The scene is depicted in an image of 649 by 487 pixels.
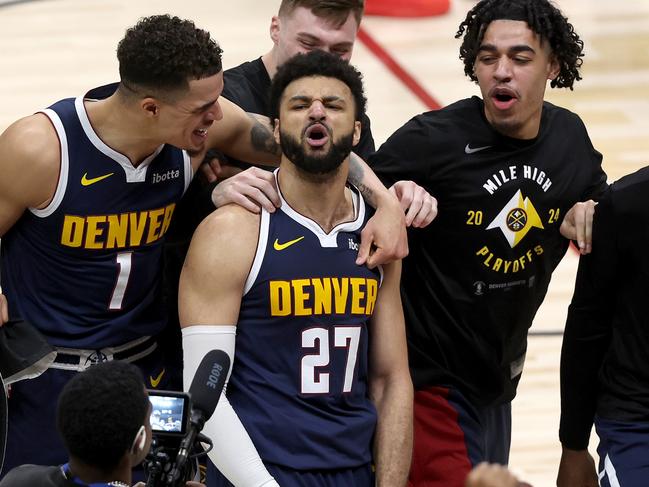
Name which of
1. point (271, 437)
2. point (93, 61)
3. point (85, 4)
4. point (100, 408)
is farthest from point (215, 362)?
point (85, 4)

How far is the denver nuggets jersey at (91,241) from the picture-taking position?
4281 millimetres

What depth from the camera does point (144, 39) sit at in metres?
4.25

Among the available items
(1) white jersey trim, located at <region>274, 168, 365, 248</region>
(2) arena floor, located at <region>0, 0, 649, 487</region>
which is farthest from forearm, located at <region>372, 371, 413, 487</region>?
(2) arena floor, located at <region>0, 0, 649, 487</region>

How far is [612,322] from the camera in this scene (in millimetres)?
4418

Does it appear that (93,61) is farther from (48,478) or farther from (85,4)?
(48,478)

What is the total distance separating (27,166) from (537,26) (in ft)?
6.00

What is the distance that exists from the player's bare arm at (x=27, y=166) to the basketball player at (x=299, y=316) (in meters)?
0.50

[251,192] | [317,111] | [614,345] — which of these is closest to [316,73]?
[317,111]

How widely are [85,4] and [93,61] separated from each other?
1.82 m

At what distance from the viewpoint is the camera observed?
3.26 metres

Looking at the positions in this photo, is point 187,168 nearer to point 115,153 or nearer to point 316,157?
point 115,153

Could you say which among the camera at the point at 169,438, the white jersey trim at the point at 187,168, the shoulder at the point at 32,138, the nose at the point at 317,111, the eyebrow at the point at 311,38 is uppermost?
the eyebrow at the point at 311,38

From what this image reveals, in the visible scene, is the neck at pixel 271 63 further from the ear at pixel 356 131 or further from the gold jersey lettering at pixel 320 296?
the gold jersey lettering at pixel 320 296

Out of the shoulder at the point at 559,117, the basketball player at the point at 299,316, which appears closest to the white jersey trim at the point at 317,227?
the basketball player at the point at 299,316
